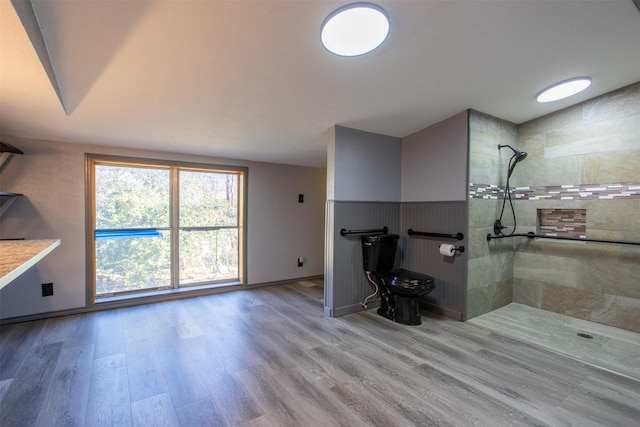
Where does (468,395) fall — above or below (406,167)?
below

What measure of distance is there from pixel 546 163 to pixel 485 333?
2060 mm

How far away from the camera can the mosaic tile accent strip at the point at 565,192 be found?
2.68 metres

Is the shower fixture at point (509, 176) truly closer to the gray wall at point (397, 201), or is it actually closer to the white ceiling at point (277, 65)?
the white ceiling at point (277, 65)

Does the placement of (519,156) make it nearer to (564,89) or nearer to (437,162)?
(564,89)

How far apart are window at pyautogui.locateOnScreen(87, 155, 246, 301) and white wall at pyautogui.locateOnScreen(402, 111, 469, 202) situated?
2.34 meters

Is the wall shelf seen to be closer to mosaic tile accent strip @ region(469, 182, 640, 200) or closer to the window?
the window

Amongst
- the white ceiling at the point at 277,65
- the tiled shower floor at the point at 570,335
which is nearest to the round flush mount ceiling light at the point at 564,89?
the white ceiling at the point at 277,65

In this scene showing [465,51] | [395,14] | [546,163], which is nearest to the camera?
[395,14]

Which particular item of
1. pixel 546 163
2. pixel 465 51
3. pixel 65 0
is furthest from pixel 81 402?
pixel 546 163

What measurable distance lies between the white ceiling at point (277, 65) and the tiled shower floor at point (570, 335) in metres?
2.21

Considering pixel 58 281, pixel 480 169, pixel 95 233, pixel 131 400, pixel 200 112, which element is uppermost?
pixel 200 112

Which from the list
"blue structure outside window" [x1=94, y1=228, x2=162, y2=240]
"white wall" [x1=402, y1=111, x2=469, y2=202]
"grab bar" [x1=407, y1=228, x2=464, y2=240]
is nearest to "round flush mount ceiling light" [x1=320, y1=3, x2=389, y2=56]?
"white wall" [x1=402, y1=111, x2=469, y2=202]

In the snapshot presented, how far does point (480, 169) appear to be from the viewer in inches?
118

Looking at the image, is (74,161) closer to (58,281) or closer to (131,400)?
(58,281)
